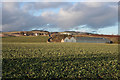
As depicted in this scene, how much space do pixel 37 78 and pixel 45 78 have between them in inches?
27.4

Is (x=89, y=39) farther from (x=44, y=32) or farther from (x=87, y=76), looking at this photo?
(x=87, y=76)

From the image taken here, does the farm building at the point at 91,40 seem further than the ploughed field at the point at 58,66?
Yes

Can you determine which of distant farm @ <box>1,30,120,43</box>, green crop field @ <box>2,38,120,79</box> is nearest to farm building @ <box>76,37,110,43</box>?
distant farm @ <box>1,30,120,43</box>

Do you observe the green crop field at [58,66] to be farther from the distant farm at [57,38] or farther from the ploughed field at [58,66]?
the distant farm at [57,38]

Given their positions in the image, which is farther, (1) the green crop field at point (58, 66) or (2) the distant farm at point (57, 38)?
(2) the distant farm at point (57, 38)

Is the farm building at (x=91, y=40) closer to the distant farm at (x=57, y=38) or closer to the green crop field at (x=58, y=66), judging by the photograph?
the distant farm at (x=57, y=38)

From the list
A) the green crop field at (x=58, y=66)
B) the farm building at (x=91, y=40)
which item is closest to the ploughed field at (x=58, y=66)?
the green crop field at (x=58, y=66)

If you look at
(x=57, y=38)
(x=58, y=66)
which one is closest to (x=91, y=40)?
(x=57, y=38)

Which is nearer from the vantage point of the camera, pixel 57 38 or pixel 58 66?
pixel 58 66

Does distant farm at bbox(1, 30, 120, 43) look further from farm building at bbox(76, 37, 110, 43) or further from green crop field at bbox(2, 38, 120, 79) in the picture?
green crop field at bbox(2, 38, 120, 79)

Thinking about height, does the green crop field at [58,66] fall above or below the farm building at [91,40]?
below

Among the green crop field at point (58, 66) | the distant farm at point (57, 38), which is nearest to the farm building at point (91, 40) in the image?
the distant farm at point (57, 38)

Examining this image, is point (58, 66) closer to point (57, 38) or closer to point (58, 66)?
point (58, 66)

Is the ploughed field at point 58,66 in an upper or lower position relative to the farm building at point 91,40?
lower
